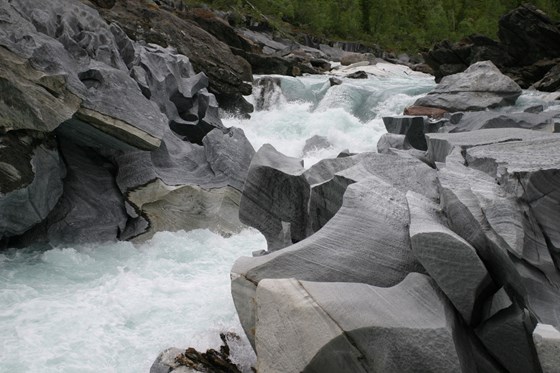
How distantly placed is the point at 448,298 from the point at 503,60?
29751mm

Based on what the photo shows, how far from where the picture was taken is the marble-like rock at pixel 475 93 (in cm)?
1895

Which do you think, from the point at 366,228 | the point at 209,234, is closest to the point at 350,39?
the point at 209,234

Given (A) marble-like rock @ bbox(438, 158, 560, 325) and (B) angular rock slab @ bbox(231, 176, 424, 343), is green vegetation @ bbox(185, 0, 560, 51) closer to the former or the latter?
(B) angular rock slab @ bbox(231, 176, 424, 343)

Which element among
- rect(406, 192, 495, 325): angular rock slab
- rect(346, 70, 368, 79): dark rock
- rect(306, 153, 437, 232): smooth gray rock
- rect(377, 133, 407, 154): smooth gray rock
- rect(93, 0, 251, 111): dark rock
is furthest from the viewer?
rect(346, 70, 368, 79): dark rock

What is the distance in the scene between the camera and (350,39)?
66562 mm

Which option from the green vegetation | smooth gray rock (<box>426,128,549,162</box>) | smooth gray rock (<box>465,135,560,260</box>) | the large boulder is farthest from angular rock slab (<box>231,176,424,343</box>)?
the green vegetation

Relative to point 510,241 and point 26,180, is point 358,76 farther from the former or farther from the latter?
point 510,241

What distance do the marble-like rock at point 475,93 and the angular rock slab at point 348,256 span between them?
15480mm

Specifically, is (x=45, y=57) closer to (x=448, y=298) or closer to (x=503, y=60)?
(x=448, y=298)

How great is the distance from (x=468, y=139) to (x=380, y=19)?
233 feet

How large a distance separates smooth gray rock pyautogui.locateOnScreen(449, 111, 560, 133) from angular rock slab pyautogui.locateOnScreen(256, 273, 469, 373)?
8.02 metres

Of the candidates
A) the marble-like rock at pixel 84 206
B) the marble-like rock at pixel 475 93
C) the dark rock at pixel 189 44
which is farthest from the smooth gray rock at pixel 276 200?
the marble-like rock at pixel 475 93

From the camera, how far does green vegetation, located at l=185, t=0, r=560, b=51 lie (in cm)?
6325

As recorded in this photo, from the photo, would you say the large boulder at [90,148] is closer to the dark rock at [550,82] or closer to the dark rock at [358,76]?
the dark rock at [550,82]
